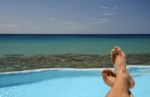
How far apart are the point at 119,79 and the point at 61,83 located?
4845 millimetres

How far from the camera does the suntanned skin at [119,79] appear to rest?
1556mm

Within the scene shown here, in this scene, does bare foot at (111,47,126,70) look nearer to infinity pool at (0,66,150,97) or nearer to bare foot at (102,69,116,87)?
bare foot at (102,69,116,87)

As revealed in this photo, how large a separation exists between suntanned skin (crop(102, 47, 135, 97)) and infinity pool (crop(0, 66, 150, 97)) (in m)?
3.45

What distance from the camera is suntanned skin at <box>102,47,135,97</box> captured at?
156 cm

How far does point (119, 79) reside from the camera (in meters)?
1.72

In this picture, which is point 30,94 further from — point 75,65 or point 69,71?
point 75,65

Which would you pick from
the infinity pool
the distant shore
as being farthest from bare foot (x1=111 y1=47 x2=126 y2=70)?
the distant shore

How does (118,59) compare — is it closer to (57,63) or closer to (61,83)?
(61,83)

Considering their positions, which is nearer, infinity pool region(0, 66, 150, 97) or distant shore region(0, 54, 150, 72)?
infinity pool region(0, 66, 150, 97)

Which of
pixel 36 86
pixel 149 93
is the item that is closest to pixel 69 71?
pixel 36 86

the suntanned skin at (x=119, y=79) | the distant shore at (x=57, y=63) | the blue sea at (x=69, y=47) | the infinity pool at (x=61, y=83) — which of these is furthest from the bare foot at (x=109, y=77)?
the blue sea at (x=69, y=47)

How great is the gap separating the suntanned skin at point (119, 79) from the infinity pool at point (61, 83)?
11.3ft

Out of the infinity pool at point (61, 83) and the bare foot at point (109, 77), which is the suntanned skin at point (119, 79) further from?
the infinity pool at point (61, 83)

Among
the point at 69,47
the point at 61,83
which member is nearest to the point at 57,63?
the point at 61,83
